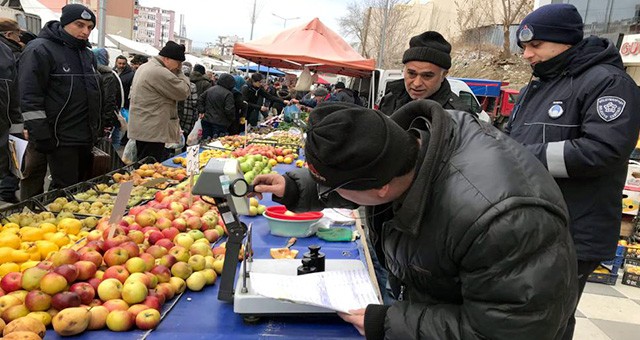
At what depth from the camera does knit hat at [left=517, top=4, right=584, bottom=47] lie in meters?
2.16

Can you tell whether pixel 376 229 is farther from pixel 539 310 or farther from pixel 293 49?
pixel 293 49

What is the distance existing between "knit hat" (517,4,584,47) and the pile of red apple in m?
1.81

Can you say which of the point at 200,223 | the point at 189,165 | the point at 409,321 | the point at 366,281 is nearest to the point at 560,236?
the point at 409,321

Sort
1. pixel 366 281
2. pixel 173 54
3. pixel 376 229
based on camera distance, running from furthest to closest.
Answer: pixel 173 54 → pixel 366 281 → pixel 376 229

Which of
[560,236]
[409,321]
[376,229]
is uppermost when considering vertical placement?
[560,236]

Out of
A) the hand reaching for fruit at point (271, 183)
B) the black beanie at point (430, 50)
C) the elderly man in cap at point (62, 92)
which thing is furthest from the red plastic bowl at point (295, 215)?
the elderly man in cap at point (62, 92)

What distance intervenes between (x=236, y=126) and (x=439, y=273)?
342 inches

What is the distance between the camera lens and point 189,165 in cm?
314

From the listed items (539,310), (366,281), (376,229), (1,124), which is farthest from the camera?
(1,124)

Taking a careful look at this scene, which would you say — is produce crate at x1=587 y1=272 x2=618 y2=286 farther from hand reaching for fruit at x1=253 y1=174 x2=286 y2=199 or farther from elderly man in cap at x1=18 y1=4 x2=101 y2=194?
elderly man in cap at x1=18 y1=4 x2=101 y2=194

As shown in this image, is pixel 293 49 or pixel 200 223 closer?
pixel 200 223

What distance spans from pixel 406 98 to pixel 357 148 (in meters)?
2.36

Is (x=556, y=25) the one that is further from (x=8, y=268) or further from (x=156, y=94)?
(x=156, y=94)

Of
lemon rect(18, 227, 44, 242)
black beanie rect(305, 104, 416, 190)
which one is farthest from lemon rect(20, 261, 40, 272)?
black beanie rect(305, 104, 416, 190)
